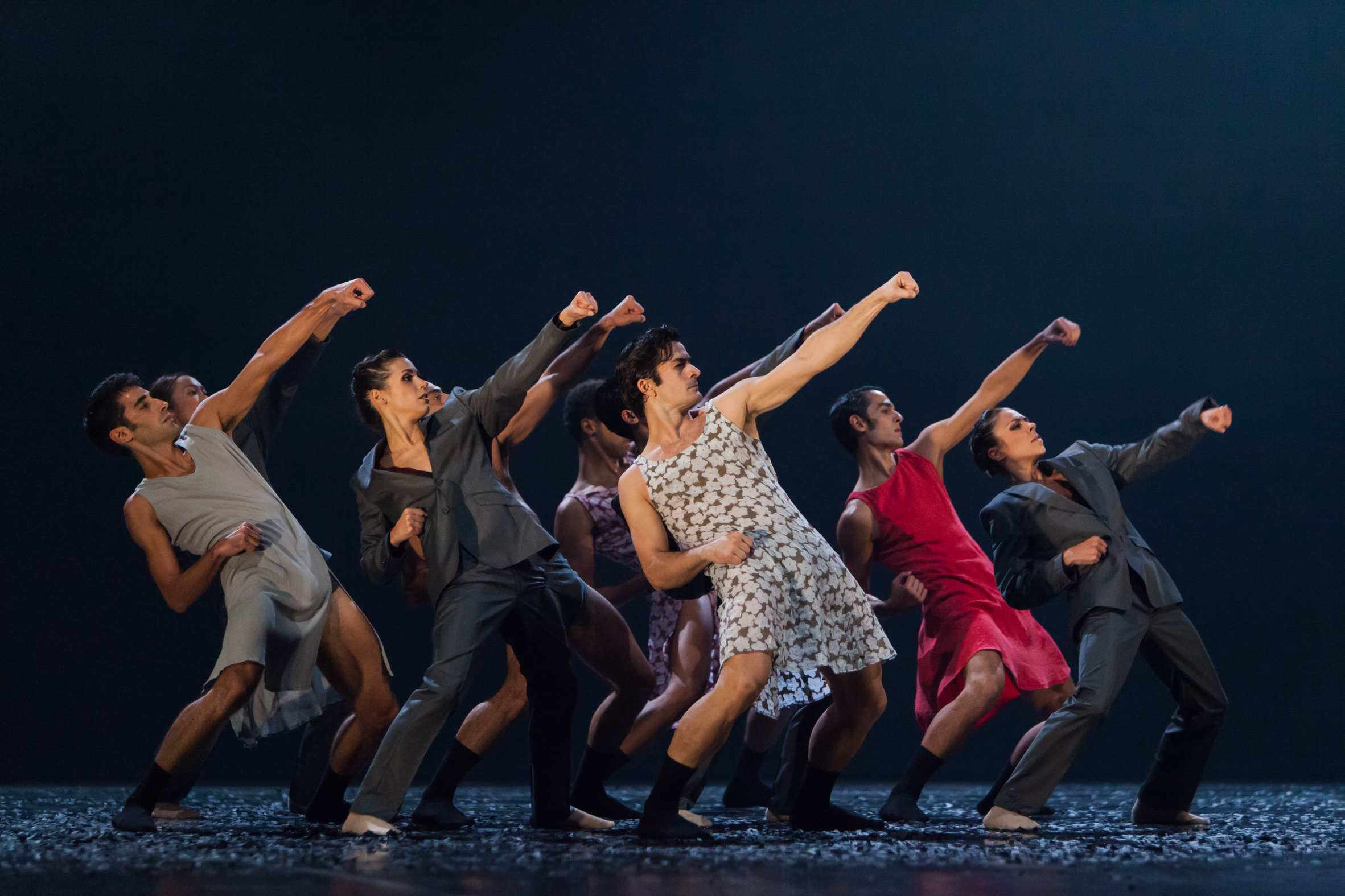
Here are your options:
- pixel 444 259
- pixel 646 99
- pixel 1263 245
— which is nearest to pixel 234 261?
pixel 444 259

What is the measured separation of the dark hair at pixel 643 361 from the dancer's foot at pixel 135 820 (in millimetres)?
1665

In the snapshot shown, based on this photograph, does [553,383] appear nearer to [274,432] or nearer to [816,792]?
[274,432]

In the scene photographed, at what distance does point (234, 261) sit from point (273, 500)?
8.22ft

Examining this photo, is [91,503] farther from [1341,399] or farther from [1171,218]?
[1341,399]

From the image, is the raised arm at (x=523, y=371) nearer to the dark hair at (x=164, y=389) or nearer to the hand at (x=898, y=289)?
the hand at (x=898, y=289)

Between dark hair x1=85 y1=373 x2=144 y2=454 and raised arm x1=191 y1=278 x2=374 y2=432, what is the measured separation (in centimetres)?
21

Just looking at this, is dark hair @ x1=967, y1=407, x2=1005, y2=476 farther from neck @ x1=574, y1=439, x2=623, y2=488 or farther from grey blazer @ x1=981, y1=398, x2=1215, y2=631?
neck @ x1=574, y1=439, x2=623, y2=488

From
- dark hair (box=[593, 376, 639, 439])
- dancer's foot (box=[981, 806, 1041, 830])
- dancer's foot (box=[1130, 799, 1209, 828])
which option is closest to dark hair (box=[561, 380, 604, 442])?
dark hair (box=[593, 376, 639, 439])

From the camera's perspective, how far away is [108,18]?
5.92m

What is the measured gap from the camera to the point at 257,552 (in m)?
3.57

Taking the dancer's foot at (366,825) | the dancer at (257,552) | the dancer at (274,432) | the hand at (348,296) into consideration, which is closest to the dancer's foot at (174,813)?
the dancer at (274,432)

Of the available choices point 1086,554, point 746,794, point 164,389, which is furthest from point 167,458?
point 1086,554

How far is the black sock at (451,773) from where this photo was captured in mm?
3559

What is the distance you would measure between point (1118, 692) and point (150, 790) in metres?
2.63
